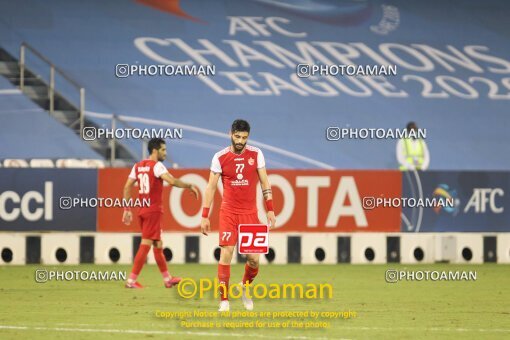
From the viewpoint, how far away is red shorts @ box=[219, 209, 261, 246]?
1288 cm

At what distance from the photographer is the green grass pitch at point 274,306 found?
10859mm

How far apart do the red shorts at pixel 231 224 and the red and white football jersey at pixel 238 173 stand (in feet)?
0.19

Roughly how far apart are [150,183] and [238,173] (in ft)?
12.3

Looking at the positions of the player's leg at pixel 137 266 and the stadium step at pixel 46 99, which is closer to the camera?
the player's leg at pixel 137 266

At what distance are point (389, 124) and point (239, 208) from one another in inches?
672

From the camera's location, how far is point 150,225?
16422 mm

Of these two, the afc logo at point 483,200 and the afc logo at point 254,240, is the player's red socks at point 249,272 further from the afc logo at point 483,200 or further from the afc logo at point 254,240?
the afc logo at point 483,200

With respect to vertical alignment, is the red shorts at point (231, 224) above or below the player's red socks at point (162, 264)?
above

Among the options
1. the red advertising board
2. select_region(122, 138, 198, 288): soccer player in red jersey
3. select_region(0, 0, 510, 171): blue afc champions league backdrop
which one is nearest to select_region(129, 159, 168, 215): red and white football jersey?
select_region(122, 138, 198, 288): soccer player in red jersey

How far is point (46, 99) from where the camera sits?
27.3m

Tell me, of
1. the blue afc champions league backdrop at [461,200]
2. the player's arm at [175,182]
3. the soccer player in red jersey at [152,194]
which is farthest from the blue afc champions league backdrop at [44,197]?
the blue afc champions league backdrop at [461,200]

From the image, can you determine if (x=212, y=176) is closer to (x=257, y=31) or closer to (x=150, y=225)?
(x=150, y=225)

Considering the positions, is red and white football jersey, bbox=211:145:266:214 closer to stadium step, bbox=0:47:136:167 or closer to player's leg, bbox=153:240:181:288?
player's leg, bbox=153:240:181:288

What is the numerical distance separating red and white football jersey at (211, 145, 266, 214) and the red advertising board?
25.8 feet
